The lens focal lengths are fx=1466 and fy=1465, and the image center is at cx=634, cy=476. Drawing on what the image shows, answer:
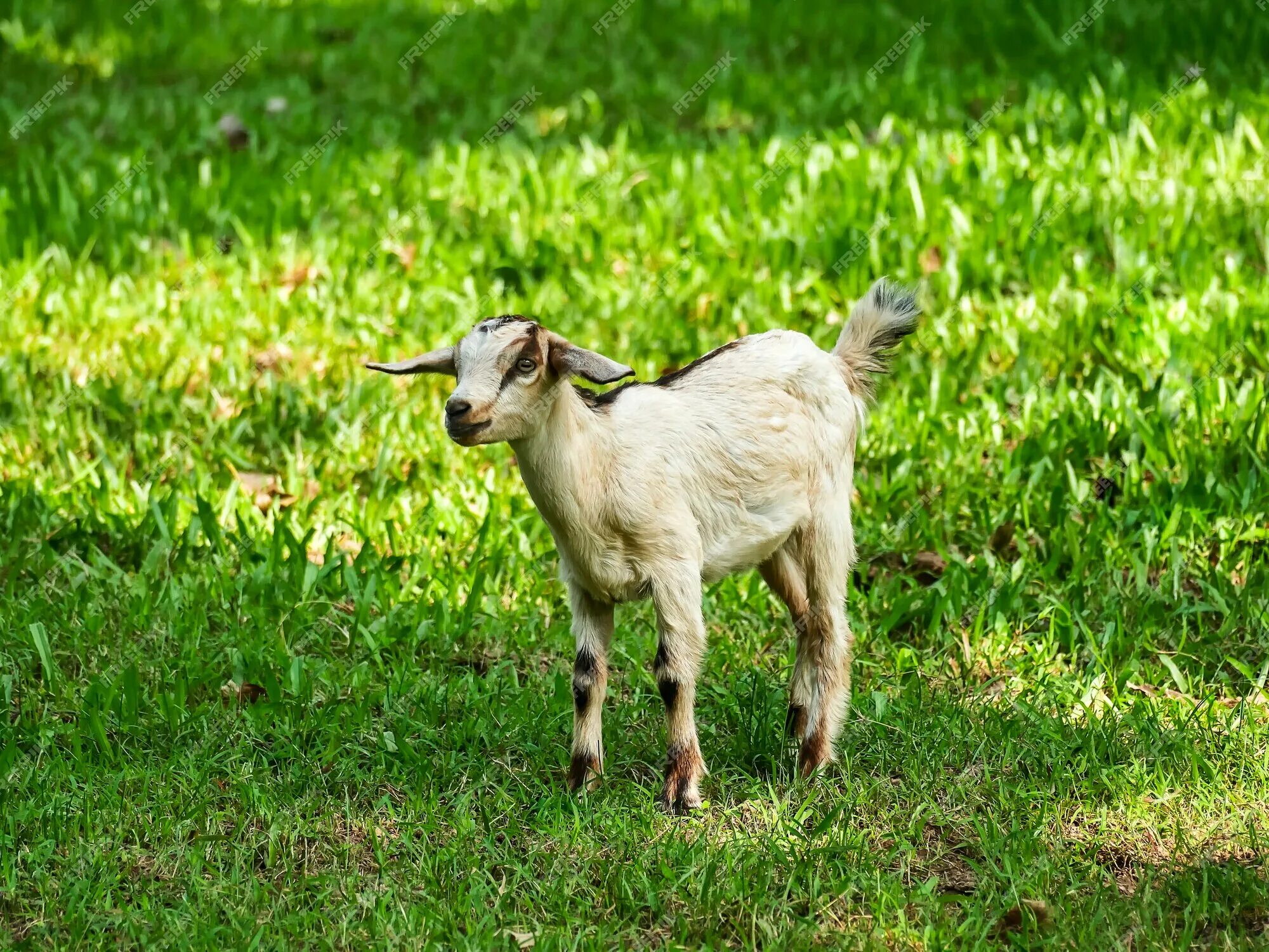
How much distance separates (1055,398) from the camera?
239 inches

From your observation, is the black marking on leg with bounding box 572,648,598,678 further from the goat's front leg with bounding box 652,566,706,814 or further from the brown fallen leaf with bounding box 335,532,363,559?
the brown fallen leaf with bounding box 335,532,363,559

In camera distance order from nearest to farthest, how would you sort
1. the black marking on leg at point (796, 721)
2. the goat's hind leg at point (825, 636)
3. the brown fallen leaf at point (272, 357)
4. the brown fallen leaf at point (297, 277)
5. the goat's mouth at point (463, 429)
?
the goat's mouth at point (463, 429) < the goat's hind leg at point (825, 636) < the black marking on leg at point (796, 721) < the brown fallen leaf at point (272, 357) < the brown fallen leaf at point (297, 277)

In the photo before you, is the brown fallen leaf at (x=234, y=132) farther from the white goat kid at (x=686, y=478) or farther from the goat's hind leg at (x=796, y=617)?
the goat's hind leg at (x=796, y=617)

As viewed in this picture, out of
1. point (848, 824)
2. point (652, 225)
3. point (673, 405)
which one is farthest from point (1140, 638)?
point (652, 225)

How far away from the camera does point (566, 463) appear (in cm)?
368

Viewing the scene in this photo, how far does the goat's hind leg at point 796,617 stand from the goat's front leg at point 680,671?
0.43 m

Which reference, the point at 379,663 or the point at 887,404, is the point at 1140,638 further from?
the point at 379,663

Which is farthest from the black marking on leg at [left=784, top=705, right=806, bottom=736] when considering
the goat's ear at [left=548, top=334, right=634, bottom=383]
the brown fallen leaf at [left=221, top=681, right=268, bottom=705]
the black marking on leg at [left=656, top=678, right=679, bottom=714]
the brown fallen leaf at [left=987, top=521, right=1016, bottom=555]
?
the brown fallen leaf at [left=221, top=681, right=268, bottom=705]

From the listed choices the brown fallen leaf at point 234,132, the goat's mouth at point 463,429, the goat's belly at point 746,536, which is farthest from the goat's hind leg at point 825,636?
the brown fallen leaf at point 234,132

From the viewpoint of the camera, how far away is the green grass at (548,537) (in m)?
3.69

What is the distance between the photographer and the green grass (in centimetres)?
369

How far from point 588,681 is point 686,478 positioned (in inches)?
23.7

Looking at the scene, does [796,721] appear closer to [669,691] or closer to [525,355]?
[669,691]

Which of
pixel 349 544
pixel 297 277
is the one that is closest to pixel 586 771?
pixel 349 544
